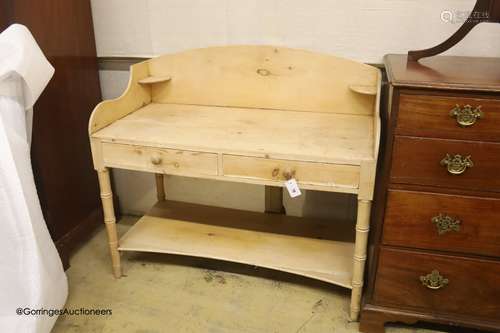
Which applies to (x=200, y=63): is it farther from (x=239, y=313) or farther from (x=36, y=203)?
(x=239, y=313)

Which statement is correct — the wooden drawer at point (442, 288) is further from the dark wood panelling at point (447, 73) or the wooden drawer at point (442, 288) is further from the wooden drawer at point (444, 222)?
the dark wood panelling at point (447, 73)

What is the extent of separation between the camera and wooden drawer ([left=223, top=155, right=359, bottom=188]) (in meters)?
1.27

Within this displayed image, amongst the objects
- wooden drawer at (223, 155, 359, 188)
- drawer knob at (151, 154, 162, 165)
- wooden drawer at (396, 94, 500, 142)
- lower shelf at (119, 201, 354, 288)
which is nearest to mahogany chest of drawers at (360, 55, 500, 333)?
wooden drawer at (396, 94, 500, 142)

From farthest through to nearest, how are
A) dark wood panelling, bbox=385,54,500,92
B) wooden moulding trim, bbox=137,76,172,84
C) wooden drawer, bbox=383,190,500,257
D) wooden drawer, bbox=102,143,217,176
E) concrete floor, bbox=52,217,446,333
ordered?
wooden moulding trim, bbox=137,76,172,84
concrete floor, bbox=52,217,446,333
wooden drawer, bbox=102,143,217,176
wooden drawer, bbox=383,190,500,257
dark wood panelling, bbox=385,54,500,92

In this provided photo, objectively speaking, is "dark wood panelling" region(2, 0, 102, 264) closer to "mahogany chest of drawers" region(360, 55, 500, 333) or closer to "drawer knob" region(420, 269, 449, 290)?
"mahogany chest of drawers" region(360, 55, 500, 333)

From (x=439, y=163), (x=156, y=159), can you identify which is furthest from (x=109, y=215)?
(x=439, y=163)

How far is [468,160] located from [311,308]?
751 mm

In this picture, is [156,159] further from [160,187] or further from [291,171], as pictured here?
[160,187]

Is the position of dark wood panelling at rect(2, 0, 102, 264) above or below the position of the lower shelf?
above

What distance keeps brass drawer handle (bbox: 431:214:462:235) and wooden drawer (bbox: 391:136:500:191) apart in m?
0.10

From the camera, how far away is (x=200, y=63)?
68.2 inches

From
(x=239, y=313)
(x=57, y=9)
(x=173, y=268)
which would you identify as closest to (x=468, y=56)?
(x=239, y=313)

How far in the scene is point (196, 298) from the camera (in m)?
1.63

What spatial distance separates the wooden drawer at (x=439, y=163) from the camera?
1166 mm
